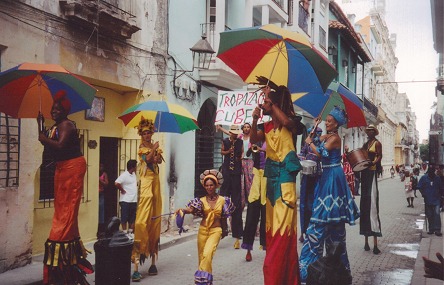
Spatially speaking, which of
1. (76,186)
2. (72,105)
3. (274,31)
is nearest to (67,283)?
(76,186)

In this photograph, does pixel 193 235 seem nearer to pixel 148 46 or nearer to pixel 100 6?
pixel 148 46

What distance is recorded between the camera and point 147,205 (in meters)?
6.83

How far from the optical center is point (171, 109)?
24.2ft

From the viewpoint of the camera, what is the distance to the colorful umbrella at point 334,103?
6.91m

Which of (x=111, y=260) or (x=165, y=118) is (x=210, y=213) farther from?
(x=165, y=118)

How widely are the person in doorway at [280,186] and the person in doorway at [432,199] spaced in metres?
7.24

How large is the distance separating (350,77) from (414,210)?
17.8m

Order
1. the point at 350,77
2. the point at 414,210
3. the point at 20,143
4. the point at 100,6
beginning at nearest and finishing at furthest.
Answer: the point at 20,143, the point at 100,6, the point at 414,210, the point at 350,77

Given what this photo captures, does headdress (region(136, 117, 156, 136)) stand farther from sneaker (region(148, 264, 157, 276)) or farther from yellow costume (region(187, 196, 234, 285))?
sneaker (region(148, 264, 157, 276))

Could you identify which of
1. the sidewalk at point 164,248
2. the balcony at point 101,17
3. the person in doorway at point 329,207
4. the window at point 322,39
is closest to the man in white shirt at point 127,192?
the sidewalk at point 164,248

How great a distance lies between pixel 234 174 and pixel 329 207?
359 cm

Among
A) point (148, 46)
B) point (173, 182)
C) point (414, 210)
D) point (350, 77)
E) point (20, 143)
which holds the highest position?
point (350, 77)

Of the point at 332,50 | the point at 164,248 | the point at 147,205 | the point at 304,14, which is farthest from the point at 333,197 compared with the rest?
the point at 332,50

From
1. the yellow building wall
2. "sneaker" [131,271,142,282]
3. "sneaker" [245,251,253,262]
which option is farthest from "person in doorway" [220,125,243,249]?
"sneaker" [131,271,142,282]
